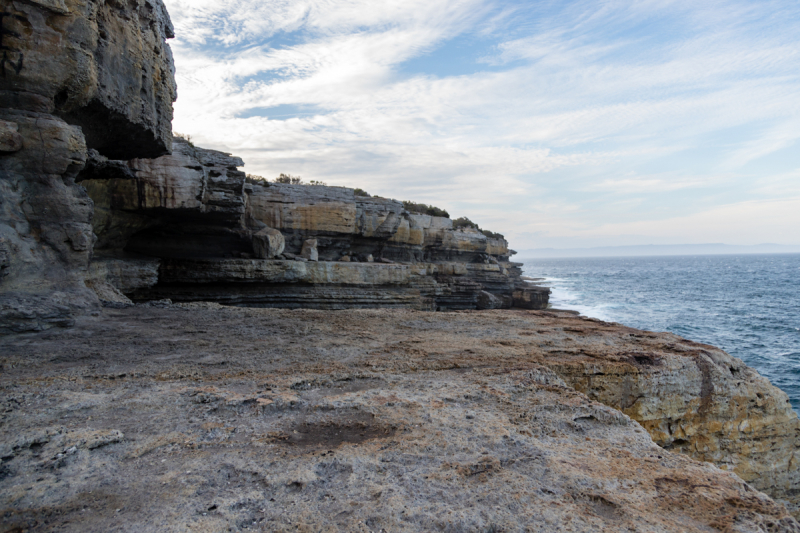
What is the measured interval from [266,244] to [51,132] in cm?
765

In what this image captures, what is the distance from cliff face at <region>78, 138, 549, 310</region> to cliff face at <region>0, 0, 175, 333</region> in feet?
5.18

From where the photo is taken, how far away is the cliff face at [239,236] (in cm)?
1114

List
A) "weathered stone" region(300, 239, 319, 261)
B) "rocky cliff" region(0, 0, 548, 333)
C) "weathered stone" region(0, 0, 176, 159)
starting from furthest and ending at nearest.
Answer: "weathered stone" region(300, 239, 319, 261)
"rocky cliff" region(0, 0, 548, 333)
"weathered stone" region(0, 0, 176, 159)

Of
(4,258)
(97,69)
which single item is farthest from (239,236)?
(4,258)

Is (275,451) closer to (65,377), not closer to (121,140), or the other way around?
(65,377)

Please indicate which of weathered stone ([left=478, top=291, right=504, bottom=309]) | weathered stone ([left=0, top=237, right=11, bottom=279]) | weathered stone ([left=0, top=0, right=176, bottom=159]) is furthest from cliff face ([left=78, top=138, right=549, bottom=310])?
weathered stone ([left=478, top=291, right=504, bottom=309])

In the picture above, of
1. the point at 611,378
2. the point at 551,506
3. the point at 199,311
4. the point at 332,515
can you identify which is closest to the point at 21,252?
the point at 199,311

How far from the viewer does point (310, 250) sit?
15797 millimetres

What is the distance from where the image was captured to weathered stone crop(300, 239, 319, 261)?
51.4 ft

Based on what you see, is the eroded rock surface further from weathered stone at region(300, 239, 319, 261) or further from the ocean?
the ocean

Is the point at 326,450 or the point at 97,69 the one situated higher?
the point at 97,69

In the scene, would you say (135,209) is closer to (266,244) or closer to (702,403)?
(266,244)

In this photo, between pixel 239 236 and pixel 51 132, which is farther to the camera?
pixel 239 236

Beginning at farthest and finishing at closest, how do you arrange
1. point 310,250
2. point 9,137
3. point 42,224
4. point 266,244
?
point 310,250 < point 266,244 < point 42,224 < point 9,137
